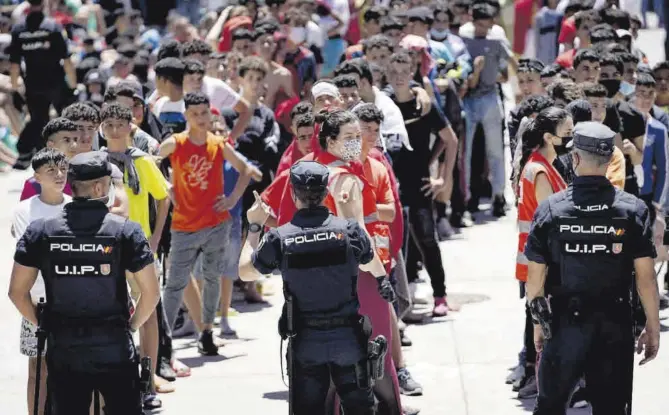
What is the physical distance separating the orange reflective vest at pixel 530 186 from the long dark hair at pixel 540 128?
61 millimetres

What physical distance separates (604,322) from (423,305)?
4644mm

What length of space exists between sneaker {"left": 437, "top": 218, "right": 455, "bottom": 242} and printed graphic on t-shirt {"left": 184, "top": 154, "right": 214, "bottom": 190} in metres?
4.26

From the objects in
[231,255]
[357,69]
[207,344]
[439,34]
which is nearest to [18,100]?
[439,34]

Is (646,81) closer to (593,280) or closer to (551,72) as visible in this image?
(551,72)

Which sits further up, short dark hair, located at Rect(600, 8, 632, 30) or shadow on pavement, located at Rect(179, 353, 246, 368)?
short dark hair, located at Rect(600, 8, 632, 30)

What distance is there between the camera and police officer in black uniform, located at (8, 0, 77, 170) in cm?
1645

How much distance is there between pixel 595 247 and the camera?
6449 mm

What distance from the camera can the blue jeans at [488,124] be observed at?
13.7 m

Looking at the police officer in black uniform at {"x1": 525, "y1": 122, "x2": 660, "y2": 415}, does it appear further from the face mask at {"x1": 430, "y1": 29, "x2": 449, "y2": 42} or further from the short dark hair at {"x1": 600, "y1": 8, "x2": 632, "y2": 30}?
the face mask at {"x1": 430, "y1": 29, "x2": 449, "y2": 42}

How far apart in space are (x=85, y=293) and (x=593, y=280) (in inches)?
97.2

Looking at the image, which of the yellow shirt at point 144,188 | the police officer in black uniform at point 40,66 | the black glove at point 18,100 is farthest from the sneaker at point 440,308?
the black glove at point 18,100

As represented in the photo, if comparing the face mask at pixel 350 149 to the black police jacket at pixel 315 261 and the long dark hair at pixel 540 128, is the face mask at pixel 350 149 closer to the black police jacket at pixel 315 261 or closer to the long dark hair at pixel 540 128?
the black police jacket at pixel 315 261

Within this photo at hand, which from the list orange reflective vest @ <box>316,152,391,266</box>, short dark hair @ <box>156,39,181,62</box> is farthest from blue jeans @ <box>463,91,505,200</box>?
orange reflective vest @ <box>316,152,391,266</box>

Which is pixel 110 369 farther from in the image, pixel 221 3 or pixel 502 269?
pixel 221 3
